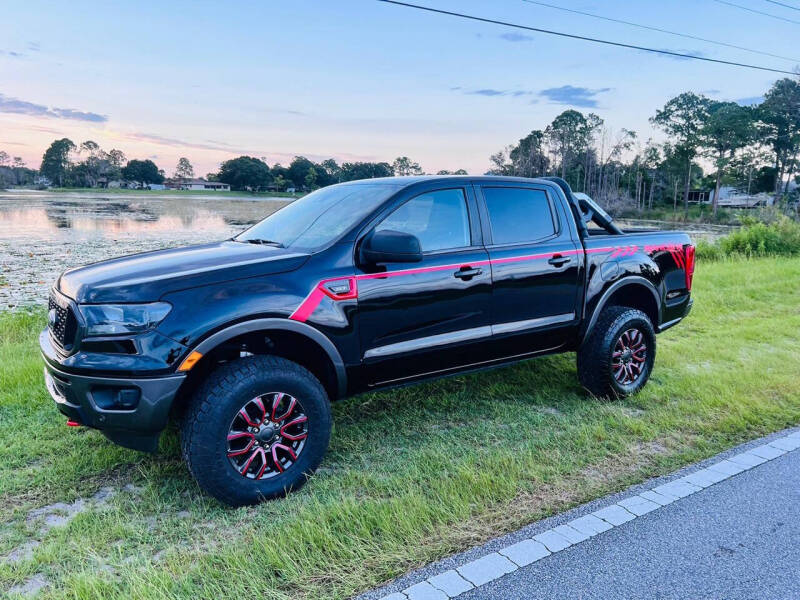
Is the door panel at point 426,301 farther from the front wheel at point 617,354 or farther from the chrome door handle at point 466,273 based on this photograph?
the front wheel at point 617,354

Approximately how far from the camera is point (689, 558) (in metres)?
2.66

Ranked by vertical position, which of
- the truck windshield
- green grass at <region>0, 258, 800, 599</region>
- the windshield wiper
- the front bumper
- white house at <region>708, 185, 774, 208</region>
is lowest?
green grass at <region>0, 258, 800, 599</region>

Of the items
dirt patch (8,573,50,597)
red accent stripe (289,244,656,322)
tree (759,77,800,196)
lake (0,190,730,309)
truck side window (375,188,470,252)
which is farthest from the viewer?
tree (759,77,800,196)

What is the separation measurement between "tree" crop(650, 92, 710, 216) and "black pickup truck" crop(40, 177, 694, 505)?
66.7m

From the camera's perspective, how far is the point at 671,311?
529 cm

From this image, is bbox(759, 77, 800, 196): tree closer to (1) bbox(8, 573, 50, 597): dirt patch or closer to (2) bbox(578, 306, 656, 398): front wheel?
(2) bbox(578, 306, 656, 398): front wheel

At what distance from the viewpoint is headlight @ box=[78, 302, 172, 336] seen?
9.68 ft

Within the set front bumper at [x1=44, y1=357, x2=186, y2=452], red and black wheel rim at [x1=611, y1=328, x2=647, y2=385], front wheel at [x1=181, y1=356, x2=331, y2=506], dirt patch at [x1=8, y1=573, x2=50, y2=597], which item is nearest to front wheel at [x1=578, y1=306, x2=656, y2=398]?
red and black wheel rim at [x1=611, y1=328, x2=647, y2=385]

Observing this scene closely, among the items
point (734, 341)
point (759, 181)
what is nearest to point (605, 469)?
point (734, 341)

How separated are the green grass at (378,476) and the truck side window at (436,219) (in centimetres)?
135

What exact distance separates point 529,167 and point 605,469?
7266cm

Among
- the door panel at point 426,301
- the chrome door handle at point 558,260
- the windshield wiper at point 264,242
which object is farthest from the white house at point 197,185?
the door panel at point 426,301

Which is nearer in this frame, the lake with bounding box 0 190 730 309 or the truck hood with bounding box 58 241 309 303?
the truck hood with bounding box 58 241 309 303

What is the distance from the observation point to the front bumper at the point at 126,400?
2943 millimetres
